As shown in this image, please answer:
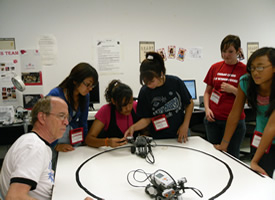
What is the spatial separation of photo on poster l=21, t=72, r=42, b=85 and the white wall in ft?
0.30

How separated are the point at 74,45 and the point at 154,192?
263 centimetres

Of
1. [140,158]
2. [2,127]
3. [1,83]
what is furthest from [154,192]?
[1,83]

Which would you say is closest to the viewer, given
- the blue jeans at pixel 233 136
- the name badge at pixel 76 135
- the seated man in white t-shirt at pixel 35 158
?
the seated man in white t-shirt at pixel 35 158

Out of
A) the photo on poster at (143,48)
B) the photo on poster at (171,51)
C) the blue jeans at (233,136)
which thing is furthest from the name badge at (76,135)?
the photo on poster at (171,51)

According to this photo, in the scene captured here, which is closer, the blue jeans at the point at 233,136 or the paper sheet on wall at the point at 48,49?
the blue jeans at the point at 233,136

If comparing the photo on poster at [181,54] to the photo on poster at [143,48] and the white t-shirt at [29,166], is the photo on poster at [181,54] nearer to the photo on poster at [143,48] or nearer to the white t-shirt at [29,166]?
the photo on poster at [143,48]

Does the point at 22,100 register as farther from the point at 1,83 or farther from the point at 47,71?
the point at 47,71

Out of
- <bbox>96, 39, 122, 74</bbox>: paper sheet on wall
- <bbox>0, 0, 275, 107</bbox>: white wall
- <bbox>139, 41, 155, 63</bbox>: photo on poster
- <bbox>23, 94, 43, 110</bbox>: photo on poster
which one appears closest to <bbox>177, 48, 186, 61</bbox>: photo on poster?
<bbox>0, 0, 275, 107</bbox>: white wall

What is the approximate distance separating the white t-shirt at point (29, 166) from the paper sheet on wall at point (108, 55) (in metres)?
2.32

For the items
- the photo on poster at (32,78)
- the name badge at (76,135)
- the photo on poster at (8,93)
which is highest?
the photo on poster at (32,78)

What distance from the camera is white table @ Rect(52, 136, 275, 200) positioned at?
105cm

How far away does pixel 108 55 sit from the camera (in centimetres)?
327

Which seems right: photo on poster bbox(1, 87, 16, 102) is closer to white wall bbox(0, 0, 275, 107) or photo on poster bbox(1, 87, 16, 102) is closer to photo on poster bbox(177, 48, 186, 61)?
white wall bbox(0, 0, 275, 107)

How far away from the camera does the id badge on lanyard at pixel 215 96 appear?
6.82ft
